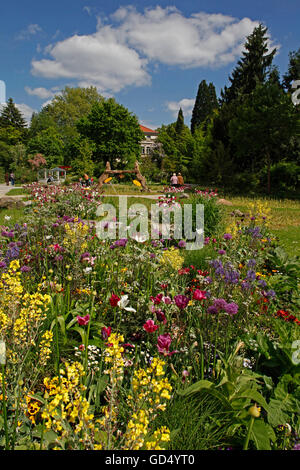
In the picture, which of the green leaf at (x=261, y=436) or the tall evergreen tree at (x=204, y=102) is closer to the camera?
the green leaf at (x=261, y=436)

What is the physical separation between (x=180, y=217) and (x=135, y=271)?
3094 mm

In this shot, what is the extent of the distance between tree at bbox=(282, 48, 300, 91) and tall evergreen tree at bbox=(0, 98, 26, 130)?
47.4m

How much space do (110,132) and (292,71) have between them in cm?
1805

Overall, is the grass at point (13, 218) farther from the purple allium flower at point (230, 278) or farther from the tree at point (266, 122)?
the tree at point (266, 122)

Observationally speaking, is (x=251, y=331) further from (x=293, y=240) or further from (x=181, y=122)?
(x=181, y=122)

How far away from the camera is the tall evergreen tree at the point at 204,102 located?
37781 mm

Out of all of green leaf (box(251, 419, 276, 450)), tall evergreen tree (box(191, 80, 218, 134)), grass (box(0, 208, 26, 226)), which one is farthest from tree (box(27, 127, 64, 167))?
green leaf (box(251, 419, 276, 450))

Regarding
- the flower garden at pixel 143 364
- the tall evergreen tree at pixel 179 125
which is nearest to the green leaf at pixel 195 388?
the flower garden at pixel 143 364

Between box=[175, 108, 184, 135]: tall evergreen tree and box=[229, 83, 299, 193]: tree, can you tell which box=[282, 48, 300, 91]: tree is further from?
box=[175, 108, 184, 135]: tall evergreen tree

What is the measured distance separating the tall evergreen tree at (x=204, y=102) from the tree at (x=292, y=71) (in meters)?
20.6

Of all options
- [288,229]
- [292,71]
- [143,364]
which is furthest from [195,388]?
[292,71]

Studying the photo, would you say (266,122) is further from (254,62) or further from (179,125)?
(179,125)

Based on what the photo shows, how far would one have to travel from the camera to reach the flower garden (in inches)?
45.8
